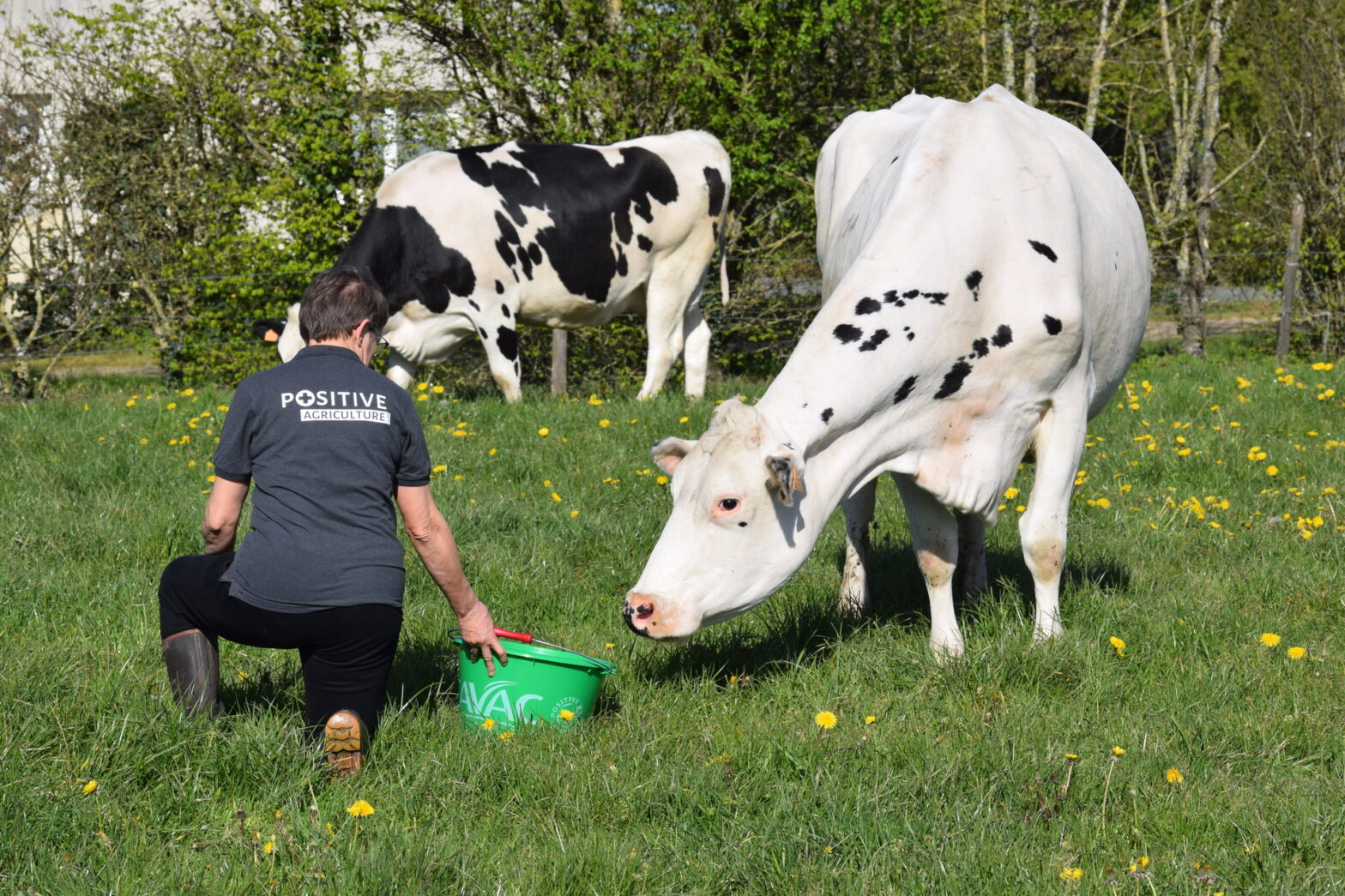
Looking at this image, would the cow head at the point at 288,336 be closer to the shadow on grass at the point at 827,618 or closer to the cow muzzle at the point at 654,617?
the shadow on grass at the point at 827,618

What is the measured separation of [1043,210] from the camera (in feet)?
15.2

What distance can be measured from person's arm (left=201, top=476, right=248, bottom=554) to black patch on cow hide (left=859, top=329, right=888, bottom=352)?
1.98 m

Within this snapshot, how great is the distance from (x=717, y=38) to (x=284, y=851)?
12313 millimetres

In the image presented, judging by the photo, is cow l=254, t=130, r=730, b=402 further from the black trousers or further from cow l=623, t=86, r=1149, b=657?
the black trousers

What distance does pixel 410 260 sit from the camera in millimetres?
10164

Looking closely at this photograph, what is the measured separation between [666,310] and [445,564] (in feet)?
25.3

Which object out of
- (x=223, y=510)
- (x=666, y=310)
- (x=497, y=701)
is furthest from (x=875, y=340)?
(x=666, y=310)

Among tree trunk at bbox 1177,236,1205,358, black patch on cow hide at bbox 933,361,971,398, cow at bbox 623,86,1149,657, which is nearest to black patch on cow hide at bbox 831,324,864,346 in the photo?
cow at bbox 623,86,1149,657

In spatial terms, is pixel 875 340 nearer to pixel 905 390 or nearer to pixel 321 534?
pixel 905 390

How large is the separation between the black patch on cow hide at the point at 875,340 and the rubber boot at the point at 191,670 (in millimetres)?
2218

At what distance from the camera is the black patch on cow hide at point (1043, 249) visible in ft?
14.9

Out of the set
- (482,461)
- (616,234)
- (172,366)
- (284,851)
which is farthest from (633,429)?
(172,366)

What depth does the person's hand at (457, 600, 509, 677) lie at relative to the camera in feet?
12.6

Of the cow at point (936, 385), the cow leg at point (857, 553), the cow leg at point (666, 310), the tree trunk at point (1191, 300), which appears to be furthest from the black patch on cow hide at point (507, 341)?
the tree trunk at point (1191, 300)
